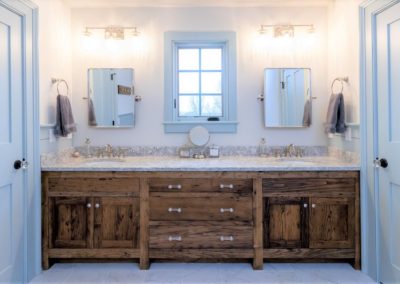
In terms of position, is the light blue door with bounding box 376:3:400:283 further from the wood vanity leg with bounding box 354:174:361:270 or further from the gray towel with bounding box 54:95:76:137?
the gray towel with bounding box 54:95:76:137

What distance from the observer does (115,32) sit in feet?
9.53

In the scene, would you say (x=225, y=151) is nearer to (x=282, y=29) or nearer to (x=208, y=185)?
(x=208, y=185)

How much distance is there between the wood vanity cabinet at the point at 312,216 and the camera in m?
2.40

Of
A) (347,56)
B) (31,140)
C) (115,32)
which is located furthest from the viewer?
(115,32)

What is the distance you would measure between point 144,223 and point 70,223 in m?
0.56

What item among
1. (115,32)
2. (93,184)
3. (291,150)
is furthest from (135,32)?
(291,150)

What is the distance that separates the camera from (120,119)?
9.77 ft

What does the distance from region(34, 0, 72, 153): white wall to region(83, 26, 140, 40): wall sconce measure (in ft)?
0.62

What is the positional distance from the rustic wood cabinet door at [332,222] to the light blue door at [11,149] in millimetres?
2077

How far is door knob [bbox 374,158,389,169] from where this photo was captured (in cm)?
217

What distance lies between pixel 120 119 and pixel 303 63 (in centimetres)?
176

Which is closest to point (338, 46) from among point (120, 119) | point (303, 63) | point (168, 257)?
point (303, 63)

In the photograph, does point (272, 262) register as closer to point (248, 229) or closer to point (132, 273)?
point (248, 229)

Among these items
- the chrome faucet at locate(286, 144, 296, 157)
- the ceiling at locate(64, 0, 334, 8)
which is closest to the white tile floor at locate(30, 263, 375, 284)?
the chrome faucet at locate(286, 144, 296, 157)
